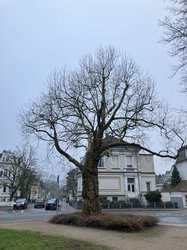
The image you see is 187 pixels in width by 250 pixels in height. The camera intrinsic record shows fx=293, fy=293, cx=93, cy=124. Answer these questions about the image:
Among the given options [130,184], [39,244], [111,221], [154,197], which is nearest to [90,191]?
[111,221]

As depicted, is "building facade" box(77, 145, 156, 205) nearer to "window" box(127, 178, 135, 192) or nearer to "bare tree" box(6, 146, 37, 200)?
"window" box(127, 178, 135, 192)

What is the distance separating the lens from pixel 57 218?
18078mm

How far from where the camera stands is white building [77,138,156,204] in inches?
2077

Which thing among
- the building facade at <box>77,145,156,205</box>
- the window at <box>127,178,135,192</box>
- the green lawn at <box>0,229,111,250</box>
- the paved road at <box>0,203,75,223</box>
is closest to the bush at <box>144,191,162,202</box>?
the building facade at <box>77,145,156,205</box>

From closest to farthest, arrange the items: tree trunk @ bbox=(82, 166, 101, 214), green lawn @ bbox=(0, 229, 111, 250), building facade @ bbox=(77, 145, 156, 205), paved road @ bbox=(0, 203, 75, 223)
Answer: green lawn @ bbox=(0, 229, 111, 250), tree trunk @ bbox=(82, 166, 101, 214), paved road @ bbox=(0, 203, 75, 223), building facade @ bbox=(77, 145, 156, 205)

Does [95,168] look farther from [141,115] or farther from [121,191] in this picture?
[121,191]

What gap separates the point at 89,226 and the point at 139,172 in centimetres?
3989

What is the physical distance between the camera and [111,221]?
1529 cm

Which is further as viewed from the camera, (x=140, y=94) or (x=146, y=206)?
(x=146, y=206)

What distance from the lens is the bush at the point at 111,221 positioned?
1488 centimetres

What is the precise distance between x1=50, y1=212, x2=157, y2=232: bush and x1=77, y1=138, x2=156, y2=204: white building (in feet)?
114

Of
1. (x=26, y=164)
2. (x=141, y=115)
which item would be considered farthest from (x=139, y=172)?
(x=141, y=115)

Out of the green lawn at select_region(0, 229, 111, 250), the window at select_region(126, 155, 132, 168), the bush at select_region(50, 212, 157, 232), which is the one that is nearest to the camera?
the green lawn at select_region(0, 229, 111, 250)

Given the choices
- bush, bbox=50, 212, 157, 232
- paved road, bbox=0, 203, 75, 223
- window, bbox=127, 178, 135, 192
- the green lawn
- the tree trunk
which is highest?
window, bbox=127, 178, 135, 192
